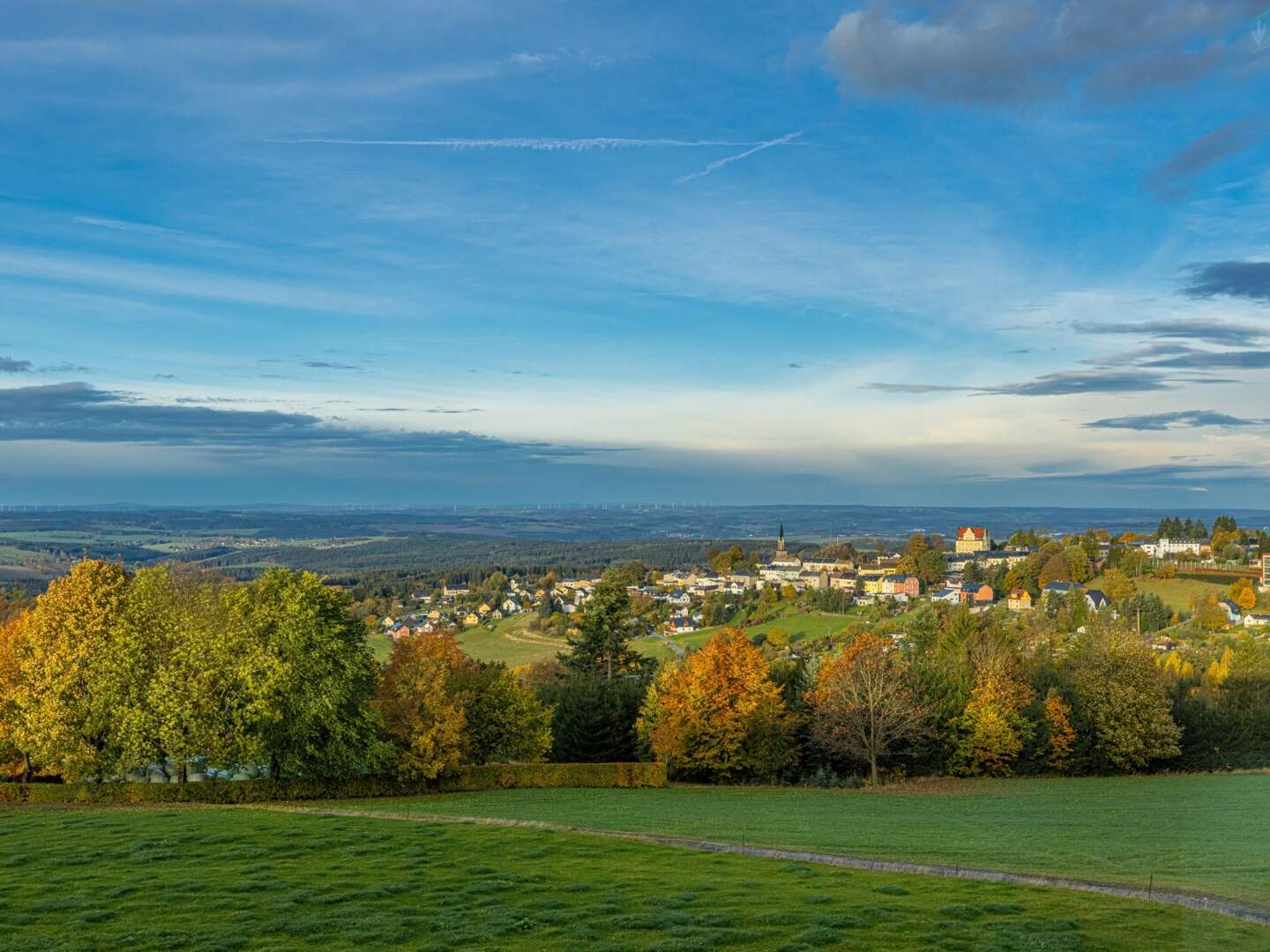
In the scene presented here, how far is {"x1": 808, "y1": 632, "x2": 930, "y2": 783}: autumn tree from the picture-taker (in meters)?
42.6

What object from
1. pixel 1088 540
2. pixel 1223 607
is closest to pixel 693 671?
pixel 1223 607

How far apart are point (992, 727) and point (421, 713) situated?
25.8 m

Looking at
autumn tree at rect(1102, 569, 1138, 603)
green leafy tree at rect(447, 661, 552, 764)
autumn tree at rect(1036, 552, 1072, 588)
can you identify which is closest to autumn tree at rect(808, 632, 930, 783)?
green leafy tree at rect(447, 661, 552, 764)

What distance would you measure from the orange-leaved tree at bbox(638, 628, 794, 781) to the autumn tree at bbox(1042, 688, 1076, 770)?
12.4 m

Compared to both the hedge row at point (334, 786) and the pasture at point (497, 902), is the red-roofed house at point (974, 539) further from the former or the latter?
the pasture at point (497, 902)

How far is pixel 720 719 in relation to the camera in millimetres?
42188

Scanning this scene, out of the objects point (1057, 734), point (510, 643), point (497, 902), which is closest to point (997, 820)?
point (1057, 734)

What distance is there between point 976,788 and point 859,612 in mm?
74822

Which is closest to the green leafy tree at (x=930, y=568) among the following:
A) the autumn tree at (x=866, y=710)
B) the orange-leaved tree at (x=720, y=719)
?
the autumn tree at (x=866, y=710)

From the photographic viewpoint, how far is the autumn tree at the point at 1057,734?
150 ft

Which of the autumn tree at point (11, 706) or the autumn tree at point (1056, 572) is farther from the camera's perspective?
the autumn tree at point (1056, 572)

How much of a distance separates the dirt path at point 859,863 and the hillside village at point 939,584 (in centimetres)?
6618

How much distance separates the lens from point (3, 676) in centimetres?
3566

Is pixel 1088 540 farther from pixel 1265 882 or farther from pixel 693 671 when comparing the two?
pixel 1265 882
